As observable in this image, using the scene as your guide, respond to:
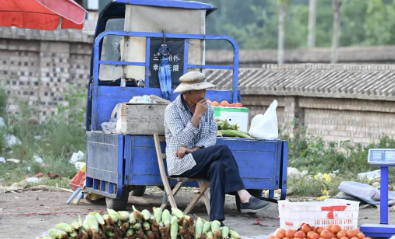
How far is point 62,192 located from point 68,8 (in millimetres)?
3072

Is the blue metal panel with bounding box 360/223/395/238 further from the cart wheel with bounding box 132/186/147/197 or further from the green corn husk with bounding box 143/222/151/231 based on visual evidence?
the cart wheel with bounding box 132/186/147/197

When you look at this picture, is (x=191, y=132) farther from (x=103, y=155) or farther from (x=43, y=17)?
(x=43, y=17)

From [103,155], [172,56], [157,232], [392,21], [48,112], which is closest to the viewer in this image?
[157,232]

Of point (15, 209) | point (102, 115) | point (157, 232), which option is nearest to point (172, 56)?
point (102, 115)

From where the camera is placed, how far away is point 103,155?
8773 mm

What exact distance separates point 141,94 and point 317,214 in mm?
3447

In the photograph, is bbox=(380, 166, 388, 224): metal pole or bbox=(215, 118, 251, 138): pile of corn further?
bbox=(215, 118, 251, 138): pile of corn

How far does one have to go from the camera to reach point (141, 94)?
9.42 meters

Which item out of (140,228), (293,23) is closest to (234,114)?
(140,228)

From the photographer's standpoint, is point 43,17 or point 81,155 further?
point 81,155

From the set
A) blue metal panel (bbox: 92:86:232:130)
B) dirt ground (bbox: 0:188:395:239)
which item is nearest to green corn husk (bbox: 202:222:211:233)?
dirt ground (bbox: 0:188:395:239)

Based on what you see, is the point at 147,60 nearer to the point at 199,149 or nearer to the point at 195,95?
the point at 195,95

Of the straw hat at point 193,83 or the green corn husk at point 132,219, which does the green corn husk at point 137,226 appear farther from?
the straw hat at point 193,83

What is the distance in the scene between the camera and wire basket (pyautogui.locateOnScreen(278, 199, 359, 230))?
6605 millimetres
